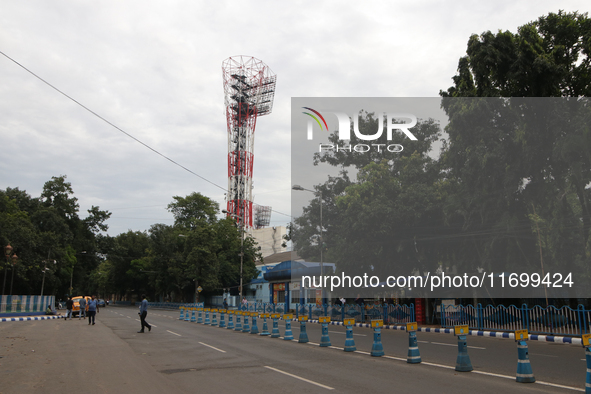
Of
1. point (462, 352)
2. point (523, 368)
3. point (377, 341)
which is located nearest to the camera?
point (523, 368)

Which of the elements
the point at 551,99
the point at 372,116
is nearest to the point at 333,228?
the point at 372,116

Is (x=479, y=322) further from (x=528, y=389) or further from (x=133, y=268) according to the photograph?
(x=133, y=268)

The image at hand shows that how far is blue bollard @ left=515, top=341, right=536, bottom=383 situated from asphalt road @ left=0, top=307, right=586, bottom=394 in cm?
18

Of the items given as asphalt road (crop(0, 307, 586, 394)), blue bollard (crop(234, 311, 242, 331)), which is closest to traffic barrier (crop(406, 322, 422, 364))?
asphalt road (crop(0, 307, 586, 394))

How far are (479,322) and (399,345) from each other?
25.9ft

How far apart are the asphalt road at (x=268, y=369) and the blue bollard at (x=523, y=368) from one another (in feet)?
0.60

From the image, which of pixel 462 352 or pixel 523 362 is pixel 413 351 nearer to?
pixel 462 352

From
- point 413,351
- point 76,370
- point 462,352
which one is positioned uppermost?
point 462,352

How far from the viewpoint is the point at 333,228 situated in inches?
1318

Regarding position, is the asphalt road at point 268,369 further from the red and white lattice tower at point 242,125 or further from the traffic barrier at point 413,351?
the red and white lattice tower at point 242,125

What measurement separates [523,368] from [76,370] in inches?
374

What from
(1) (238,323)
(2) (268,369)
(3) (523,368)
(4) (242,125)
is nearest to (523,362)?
(3) (523,368)

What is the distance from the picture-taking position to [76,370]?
10.5 metres

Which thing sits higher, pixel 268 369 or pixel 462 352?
pixel 462 352
